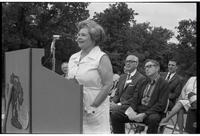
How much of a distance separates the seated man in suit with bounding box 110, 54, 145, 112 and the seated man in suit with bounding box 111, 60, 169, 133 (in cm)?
12

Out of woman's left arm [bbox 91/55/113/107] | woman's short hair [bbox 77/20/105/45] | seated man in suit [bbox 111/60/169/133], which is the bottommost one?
seated man in suit [bbox 111/60/169/133]

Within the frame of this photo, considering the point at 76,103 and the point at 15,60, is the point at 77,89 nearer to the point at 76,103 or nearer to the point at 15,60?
the point at 76,103

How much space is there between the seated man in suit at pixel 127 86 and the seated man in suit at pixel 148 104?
12 centimetres

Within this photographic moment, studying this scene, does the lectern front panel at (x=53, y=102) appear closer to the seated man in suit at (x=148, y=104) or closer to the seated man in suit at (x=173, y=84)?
the seated man in suit at (x=148, y=104)

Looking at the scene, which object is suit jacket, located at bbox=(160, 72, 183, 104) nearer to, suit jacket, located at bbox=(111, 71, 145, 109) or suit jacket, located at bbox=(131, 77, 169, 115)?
suit jacket, located at bbox=(111, 71, 145, 109)

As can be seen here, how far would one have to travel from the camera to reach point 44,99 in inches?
62.4

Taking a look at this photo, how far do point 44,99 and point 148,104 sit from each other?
8.94ft

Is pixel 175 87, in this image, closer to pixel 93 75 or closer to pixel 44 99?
pixel 93 75

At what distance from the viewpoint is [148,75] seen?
437 cm

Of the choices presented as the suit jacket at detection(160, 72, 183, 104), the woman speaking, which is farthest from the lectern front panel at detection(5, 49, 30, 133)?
the suit jacket at detection(160, 72, 183, 104)

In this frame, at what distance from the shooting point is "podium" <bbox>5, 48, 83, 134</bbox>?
1537 mm

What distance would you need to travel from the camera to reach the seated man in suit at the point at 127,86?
4547 mm

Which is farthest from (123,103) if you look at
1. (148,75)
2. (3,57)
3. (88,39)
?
(3,57)

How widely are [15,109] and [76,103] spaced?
436 mm
